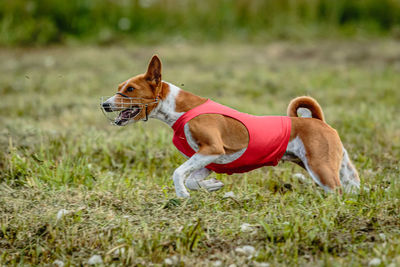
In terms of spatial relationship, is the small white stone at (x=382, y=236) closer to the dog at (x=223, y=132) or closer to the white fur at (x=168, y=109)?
the dog at (x=223, y=132)

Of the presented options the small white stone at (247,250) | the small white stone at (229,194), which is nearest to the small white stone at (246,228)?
the small white stone at (247,250)

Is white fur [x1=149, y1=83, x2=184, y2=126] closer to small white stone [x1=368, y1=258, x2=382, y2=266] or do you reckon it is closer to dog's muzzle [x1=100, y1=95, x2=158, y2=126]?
dog's muzzle [x1=100, y1=95, x2=158, y2=126]

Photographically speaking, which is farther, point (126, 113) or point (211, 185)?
point (211, 185)

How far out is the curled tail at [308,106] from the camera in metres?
4.01

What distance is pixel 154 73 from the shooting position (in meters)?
3.67

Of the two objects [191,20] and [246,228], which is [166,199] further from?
[191,20]

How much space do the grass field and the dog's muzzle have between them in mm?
581

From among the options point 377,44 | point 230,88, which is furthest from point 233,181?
point 377,44

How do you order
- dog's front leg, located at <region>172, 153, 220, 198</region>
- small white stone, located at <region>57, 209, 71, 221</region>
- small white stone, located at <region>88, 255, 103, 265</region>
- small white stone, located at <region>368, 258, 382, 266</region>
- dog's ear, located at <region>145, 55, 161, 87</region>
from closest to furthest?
small white stone, located at <region>368, 258, 382, 266</region>, small white stone, located at <region>88, 255, 103, 265</region>, small white stone, located at <region>57, 209, 71, 221</region>, dog's front leg, located at <region>172, 153, 220, 198</region>, dog's ear, located at <region>145, 55, 161, 87</region>

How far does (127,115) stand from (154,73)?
35 centimetres

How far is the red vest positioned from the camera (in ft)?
12.1

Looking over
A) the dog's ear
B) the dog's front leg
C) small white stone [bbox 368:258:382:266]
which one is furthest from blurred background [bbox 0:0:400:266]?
the dog's ear

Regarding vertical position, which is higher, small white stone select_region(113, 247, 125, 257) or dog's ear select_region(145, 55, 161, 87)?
dog's ear select_region(145, 55, 161, 87)

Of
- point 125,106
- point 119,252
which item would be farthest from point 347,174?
point 119,252
